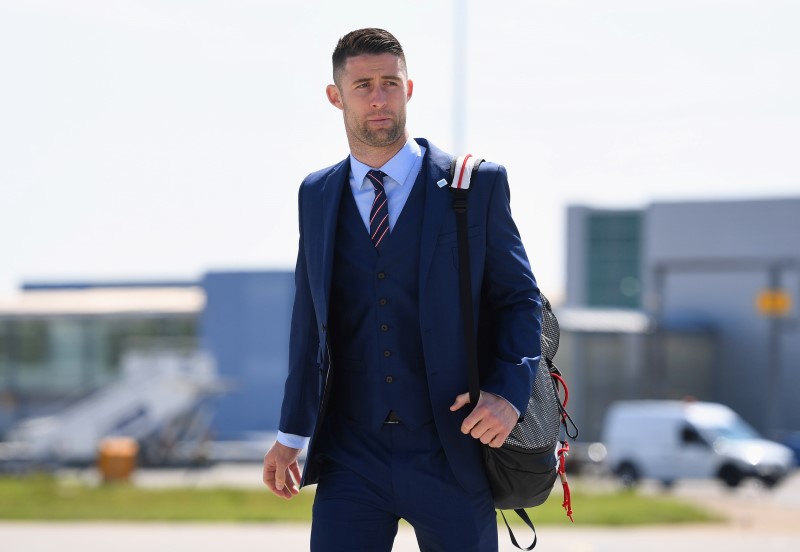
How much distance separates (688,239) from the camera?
2004 inches

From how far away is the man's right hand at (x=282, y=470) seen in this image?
3.98m

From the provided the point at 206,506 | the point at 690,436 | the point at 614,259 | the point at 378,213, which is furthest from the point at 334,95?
the point at 614,259

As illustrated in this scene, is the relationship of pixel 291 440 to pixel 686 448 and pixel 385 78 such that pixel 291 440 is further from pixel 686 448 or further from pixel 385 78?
pixel 686 448

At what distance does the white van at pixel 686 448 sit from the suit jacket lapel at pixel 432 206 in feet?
84.3

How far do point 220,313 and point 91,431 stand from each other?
1212 cm

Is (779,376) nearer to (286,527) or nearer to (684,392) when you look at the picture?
(684,392)

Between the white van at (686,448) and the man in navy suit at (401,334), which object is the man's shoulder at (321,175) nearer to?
the man in navy suit at (401,334)

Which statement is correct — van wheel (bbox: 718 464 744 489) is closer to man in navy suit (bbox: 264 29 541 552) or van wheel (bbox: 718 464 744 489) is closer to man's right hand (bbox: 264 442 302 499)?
man's right hand (bbox: 264 442 302 499)

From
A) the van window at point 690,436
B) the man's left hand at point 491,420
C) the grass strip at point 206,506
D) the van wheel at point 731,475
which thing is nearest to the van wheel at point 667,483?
the van window at point 690,436

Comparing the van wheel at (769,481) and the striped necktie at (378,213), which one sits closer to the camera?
the striped necktie at (378,213)

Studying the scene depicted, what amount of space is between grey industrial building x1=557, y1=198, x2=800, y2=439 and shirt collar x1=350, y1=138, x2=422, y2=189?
127ft

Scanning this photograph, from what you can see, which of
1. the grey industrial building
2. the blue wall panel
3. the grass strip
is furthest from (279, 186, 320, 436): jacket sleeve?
the blue wall panel

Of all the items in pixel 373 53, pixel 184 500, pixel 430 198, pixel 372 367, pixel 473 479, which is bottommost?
pixel 184 500

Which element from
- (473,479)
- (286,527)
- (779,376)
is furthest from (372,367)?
(779,376)
